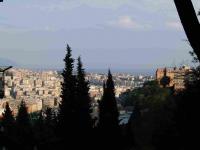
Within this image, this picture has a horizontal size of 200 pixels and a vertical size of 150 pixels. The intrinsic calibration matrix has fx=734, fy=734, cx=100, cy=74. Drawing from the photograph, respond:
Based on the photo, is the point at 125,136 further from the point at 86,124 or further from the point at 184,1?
the point at 184,1

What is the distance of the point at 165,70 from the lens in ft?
490

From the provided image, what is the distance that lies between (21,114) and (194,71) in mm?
45429

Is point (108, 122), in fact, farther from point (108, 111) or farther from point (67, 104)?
point (67, 104)

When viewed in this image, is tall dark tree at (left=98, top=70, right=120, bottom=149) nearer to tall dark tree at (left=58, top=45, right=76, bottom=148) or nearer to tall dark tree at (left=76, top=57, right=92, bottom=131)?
tall dark tree at (left=76, top=57, right=92, bottom=131)

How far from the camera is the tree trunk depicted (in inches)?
193

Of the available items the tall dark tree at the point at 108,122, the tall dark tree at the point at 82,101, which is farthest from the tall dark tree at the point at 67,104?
the tall dark tree at the point at 108,122

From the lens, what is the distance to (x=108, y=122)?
5369cm

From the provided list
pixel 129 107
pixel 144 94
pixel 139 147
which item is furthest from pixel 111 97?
pixel 129 107

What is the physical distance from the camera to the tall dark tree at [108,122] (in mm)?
52562

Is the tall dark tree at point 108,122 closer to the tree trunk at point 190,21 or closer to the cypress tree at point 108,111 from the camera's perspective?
the cypress tree at point 108,111

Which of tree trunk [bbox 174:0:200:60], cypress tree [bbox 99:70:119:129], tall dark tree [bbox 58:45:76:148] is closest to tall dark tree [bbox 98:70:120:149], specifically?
cypress tree [bbox 99:70:119:129]

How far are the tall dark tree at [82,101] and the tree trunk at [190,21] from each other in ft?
159

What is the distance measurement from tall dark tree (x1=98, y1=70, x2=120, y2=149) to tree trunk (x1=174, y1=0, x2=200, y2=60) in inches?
1865

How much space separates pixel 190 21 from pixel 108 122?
4888 centimetres
